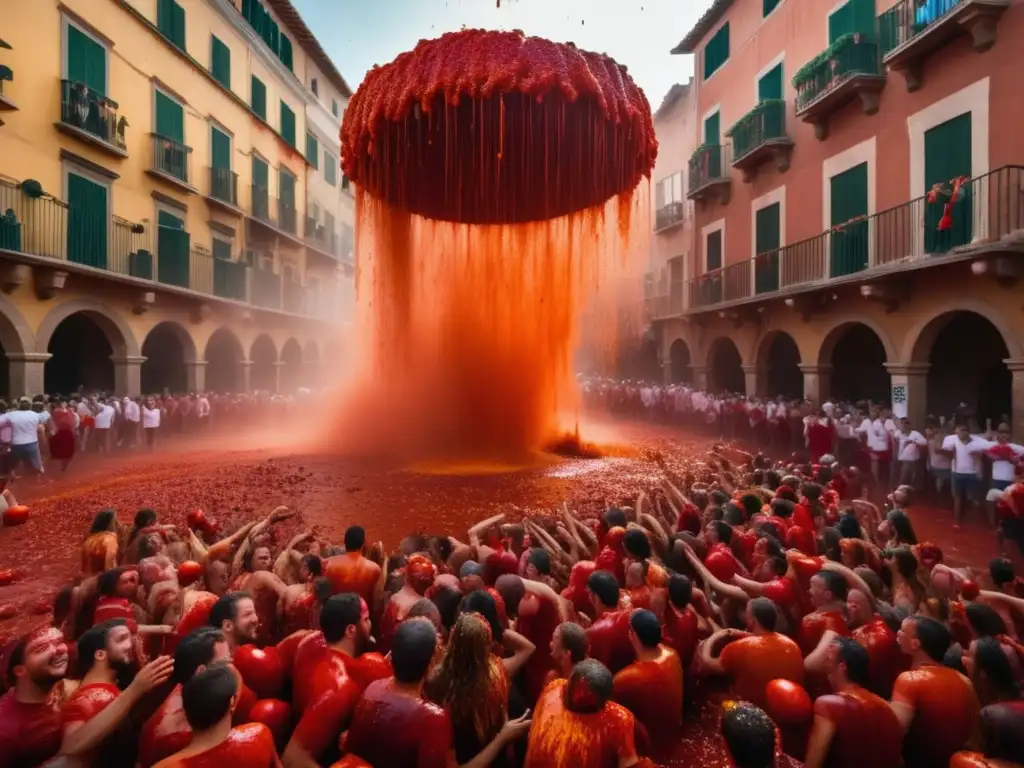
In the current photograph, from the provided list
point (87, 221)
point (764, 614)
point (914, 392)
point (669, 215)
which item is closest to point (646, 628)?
point (764, 614)

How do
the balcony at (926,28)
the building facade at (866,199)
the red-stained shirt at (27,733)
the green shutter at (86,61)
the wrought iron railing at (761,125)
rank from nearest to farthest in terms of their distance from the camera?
the red-stained shirt at (27,733)
the balcony at (926,28)
the building facade at (866,199)
the green shutter at (86,61)
the wrought iron railing at (761,125)

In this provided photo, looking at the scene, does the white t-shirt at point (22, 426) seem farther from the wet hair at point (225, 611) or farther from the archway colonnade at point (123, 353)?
the wet hair at point (225, 611)

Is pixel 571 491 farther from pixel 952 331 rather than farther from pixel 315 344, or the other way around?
pixel 315 344

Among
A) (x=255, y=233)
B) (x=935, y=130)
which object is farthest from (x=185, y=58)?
(x=935, y=130)

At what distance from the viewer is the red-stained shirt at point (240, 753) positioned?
2.07m

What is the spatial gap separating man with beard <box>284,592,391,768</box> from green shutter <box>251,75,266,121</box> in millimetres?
24704

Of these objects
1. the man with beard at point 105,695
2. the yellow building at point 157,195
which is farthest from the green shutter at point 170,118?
the man with beard at point 105,695

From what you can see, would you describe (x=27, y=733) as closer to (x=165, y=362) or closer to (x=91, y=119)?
(x=91, y=119)

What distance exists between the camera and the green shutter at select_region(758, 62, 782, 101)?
685 inches

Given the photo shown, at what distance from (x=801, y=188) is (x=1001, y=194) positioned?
21.0 feet

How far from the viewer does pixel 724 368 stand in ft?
76.0

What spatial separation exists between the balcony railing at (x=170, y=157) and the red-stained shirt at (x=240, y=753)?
19006mm

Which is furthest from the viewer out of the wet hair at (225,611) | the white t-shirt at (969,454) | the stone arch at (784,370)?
the stone arch at (784,370)

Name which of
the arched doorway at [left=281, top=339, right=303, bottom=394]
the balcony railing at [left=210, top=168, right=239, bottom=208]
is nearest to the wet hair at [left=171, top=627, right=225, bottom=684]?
the balcony railing at [left=210, top=168, right=239, bottom=208]
